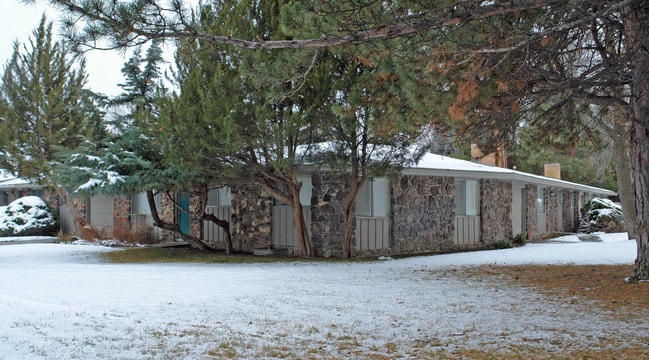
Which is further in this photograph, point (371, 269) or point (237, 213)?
point (237, 213)

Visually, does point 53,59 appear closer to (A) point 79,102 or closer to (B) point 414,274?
(A) point 79,102

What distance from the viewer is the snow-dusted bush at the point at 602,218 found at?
A: 81.0 feet

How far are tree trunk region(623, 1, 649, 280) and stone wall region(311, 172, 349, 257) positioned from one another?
22.6 ft

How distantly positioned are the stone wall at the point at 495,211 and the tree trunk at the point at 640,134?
9.53m

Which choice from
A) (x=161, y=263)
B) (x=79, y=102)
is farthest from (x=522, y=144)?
(x=79, y=102)

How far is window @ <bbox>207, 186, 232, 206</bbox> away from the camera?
17.5 meters

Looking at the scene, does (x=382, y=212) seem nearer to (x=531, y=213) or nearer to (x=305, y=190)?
(x=305, y=190)

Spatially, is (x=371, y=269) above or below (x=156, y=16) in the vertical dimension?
below

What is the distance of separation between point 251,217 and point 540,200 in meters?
12.4

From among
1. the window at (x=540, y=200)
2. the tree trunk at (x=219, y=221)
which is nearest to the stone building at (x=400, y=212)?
the tree trunk at (x=219, y=221)

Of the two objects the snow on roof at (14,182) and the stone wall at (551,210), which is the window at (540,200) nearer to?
the stone wall at (551,210)

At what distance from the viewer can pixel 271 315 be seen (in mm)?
7242

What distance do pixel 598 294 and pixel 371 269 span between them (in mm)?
4637

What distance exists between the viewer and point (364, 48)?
810cm
